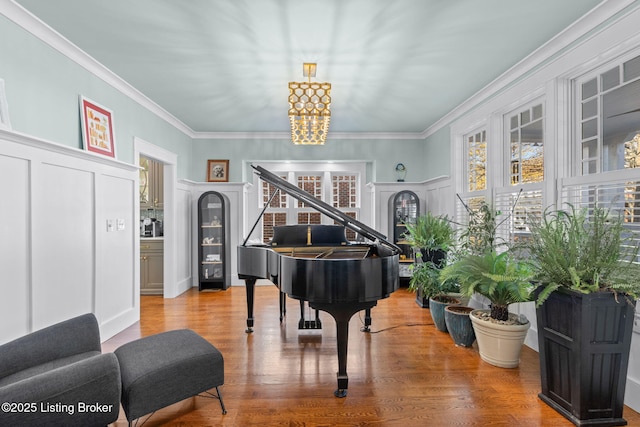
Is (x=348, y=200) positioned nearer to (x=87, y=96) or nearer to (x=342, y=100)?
(x=342, y=100)

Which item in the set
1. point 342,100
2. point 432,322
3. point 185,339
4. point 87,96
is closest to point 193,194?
point 87,96

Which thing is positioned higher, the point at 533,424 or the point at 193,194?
the point at 193,194

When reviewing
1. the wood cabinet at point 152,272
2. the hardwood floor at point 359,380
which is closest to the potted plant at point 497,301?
the hardwood floor at point 359,380

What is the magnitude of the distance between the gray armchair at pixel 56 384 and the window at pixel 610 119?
3420mm

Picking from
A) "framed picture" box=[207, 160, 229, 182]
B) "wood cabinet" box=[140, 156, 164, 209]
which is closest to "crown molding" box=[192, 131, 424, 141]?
"framed picture" box=[207, 160, 229, 182]

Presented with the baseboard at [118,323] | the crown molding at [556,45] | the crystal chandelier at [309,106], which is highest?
the crown molding at [556,45]

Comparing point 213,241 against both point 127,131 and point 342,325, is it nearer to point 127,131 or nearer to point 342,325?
point 127,131

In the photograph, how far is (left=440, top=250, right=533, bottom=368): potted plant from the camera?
2.48 m

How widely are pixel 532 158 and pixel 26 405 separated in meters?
4.03

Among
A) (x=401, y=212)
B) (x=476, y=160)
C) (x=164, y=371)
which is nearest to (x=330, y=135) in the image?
(x=401, y=212)

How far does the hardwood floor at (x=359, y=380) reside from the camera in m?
1.94

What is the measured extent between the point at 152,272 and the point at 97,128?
2573 mm

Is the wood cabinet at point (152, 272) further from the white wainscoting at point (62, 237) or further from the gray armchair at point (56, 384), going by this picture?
the gray armchair at point (56, 384)

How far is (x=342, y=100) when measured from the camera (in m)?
3.94
